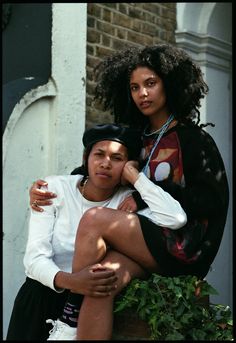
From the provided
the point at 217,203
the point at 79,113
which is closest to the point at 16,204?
the point at 79,113

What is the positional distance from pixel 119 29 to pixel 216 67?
1.39 meters

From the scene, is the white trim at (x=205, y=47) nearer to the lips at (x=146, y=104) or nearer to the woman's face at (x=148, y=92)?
the woman's face at (x=148, y=92)

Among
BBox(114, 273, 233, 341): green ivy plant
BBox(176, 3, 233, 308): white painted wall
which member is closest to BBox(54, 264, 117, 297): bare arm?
BBox(114, 273, 233, 341): green ivy plant

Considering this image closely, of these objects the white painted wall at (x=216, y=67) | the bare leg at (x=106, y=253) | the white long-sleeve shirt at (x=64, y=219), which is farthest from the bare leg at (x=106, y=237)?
the white painted wall at (x=216, y=67)

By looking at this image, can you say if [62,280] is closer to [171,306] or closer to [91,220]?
[91,220]

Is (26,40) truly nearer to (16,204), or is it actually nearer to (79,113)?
(79,113)

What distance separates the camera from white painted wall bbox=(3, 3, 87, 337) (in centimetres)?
587

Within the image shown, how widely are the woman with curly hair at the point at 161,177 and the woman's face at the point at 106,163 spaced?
103mm

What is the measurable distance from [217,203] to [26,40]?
9.11 feet

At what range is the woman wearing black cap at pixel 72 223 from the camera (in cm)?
391

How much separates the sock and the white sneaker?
0.02 metres

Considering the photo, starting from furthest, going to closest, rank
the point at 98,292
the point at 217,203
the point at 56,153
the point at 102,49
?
the point at 102,49
the point at 56,153
the point at 217,203
the point at 98,292

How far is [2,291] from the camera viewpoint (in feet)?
19.0

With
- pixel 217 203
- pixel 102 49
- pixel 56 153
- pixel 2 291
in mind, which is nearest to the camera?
pixel 217 203
